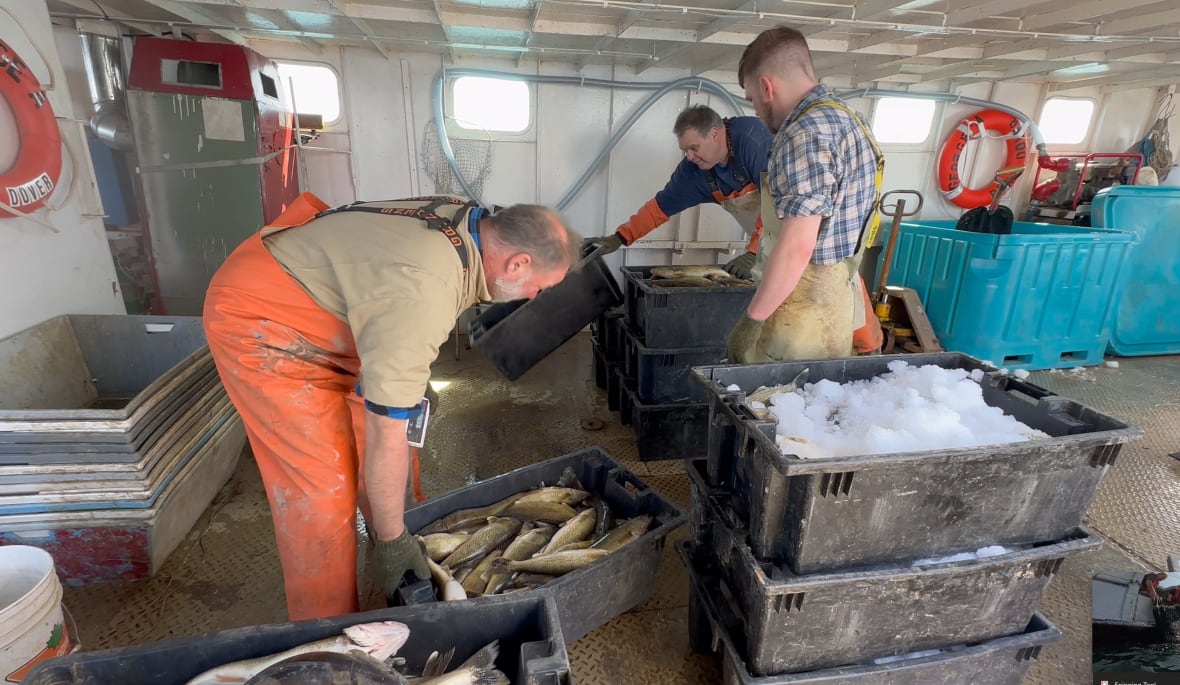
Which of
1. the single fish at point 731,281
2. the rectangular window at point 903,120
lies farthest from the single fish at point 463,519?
the rectangular window at point 903,120

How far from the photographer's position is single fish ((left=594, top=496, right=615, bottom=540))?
2174 millimetres

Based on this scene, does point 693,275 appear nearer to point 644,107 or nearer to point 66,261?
point 644,107

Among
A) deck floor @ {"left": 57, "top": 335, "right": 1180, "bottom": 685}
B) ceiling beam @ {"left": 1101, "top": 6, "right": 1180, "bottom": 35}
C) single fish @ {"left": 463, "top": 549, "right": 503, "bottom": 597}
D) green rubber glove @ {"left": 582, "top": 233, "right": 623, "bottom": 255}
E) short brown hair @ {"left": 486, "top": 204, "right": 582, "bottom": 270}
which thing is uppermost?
ceiling beam @ {"left": 1101, "top": 6, "right": 1180, "bottom": 35}

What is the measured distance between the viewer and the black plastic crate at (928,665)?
1526 mm

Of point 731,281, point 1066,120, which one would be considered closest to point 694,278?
point 731,281

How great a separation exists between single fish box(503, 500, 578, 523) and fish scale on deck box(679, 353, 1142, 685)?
2.33 feet

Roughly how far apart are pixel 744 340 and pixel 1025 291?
3.74m

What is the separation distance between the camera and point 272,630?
1238mm

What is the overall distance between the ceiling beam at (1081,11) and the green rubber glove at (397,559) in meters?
5.02

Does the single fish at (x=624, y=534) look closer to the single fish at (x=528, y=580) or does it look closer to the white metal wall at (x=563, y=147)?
the single fish at (x=528, y=580)

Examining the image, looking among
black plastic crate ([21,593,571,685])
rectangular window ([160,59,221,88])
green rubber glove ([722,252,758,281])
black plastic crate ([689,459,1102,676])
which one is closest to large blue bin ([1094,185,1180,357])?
green rubber glove ([722,252,758,281])

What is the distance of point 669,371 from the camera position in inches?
127

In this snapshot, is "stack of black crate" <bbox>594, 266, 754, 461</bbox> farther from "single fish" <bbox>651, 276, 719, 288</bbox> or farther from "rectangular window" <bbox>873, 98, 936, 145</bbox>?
"rectangular window" <bbox>873, 98, 936, 145</bbox>

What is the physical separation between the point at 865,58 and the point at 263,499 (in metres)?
5.69
